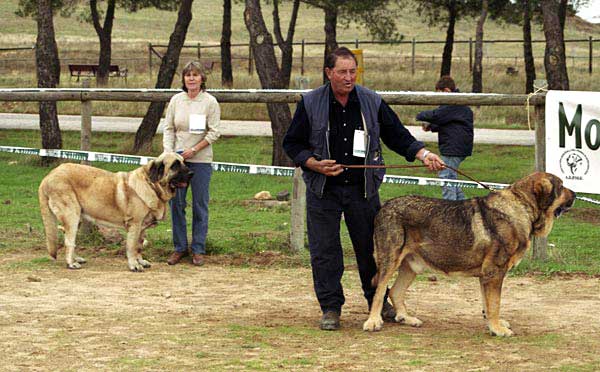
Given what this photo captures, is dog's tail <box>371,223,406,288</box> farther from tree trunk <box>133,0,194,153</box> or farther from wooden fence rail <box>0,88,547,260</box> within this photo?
tree trunk <box>133,0,194,153</box>

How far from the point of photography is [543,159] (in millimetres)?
11273

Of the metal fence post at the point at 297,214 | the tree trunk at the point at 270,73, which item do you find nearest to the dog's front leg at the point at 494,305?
the metal fence post at the point at 297,214

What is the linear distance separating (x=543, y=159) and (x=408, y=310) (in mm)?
3052

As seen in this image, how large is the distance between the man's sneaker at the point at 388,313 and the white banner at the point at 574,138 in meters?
3.33

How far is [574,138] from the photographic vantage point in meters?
11.0

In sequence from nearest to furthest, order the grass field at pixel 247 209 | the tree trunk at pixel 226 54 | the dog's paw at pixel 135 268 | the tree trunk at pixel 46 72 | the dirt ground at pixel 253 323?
the dirt ground at pixel 253 323
the dog's paw at pixel 135 268
the grass field at pixel 247 209
the tree trunk at pixel 46 72
the tree trunk at pixel 226 54

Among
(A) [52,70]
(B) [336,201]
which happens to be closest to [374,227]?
(B) [336,201]

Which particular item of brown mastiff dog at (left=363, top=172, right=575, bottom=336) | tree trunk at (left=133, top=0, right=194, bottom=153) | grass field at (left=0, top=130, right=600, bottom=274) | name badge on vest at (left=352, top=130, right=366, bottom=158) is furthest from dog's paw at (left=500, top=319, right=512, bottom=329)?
tree trunk at (left=133, top=0, right=194, bottom=153)

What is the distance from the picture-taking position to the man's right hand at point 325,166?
796cm

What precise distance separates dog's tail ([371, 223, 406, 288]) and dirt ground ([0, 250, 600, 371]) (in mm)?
507

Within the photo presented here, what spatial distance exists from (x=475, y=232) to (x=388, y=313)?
1024 mm

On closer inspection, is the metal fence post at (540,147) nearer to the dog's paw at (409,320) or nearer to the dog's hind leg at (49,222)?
the dog's paw at (409,320)

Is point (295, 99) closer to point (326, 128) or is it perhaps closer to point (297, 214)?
point (297, 214)

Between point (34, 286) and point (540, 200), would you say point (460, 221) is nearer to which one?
point (540, 200)
